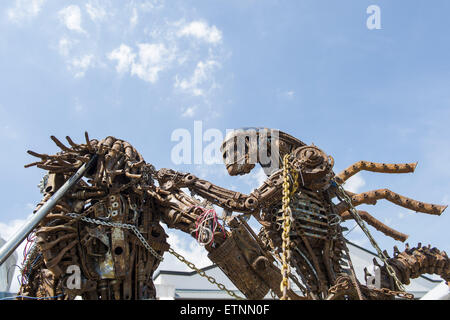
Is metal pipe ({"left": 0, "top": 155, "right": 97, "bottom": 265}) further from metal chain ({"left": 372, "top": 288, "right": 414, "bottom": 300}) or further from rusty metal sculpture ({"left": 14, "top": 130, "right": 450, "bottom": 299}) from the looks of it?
metal chain ({"left": 372, "top": 288, "right": 414, "bottom": 300})

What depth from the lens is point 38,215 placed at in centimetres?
512

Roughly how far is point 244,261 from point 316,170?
7.00 ft

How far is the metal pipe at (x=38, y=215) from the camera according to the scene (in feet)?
14.9

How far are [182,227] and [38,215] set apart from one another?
208 cm

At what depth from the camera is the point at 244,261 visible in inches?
240

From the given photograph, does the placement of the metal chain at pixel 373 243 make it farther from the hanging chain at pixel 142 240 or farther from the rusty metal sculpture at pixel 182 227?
the hanging chain at pixel 142 240

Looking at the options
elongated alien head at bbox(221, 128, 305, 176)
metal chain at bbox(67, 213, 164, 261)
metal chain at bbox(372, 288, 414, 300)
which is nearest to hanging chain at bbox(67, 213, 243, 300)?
metal chain at bbox(67, 213, 164, 261)

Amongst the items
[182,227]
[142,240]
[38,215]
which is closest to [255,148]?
[182,227]

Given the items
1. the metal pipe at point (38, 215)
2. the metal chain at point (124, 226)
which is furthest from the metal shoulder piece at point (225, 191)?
the metal pipe at point (38, 215)

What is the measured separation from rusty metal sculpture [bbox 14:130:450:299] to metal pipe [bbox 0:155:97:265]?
0.20 metres

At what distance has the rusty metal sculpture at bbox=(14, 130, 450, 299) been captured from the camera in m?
5.78
